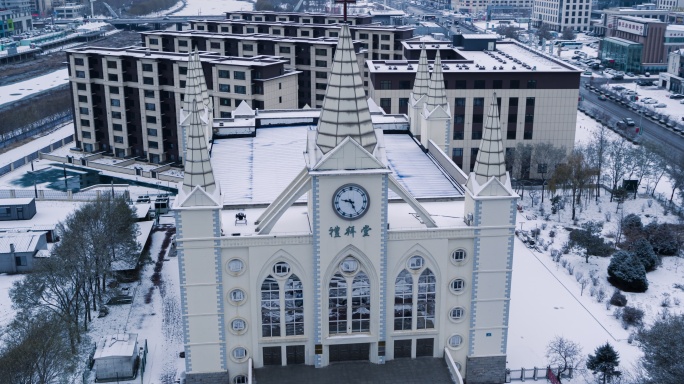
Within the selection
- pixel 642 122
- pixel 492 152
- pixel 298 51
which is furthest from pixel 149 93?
pixel 642 122

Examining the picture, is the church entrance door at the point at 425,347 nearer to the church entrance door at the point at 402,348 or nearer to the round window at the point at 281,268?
the church entrance door at the point at 402,348

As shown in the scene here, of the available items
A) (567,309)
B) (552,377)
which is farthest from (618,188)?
(552,377)

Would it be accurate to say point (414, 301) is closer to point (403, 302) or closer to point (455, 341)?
point (403, 302)

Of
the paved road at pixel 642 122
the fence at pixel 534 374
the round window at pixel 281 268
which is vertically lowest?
the fence at pixel 534 374

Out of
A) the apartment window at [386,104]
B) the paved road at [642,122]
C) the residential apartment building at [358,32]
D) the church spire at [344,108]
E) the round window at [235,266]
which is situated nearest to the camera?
the church spire at [344,108]

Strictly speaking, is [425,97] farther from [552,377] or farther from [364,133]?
[552,377]

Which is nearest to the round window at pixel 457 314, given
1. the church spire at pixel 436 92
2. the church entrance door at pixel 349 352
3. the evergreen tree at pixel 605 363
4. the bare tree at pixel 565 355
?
the church entrance door at pixel 349 352
